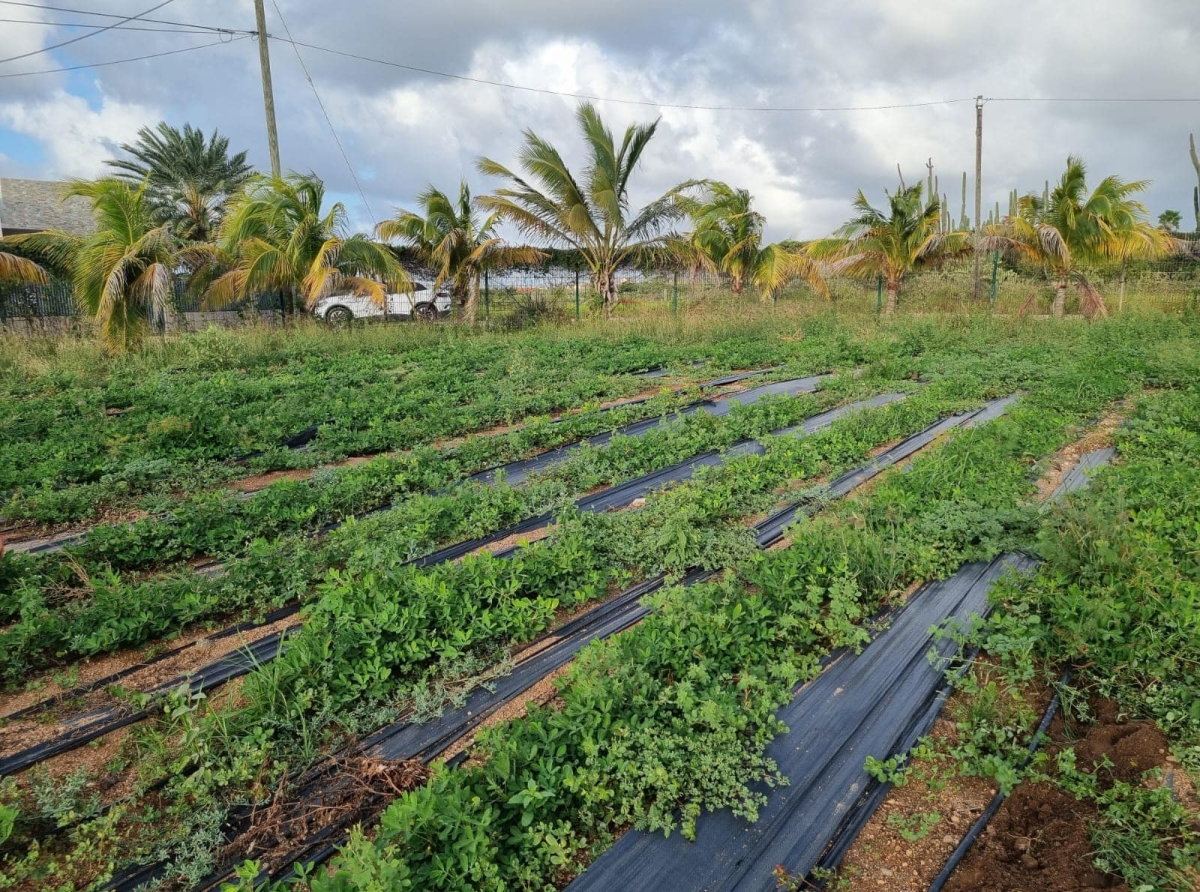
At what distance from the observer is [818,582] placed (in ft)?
11.3

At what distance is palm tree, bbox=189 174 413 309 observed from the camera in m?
14.1

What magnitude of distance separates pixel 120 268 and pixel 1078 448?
47.4ft

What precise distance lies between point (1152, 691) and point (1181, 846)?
2.64 feet

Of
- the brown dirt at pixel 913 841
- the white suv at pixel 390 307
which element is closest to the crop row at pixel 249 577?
the brown dirt at pixel 913 841

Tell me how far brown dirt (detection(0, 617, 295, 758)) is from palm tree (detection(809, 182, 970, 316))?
16681 mm

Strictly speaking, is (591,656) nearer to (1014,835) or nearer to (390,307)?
(1014,835)

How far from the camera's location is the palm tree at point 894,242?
15891 mm

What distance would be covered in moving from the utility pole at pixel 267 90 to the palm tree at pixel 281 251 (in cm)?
114

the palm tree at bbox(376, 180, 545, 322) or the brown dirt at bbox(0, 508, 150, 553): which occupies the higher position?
the palm tree at bbox(376, 180, 545, 322)

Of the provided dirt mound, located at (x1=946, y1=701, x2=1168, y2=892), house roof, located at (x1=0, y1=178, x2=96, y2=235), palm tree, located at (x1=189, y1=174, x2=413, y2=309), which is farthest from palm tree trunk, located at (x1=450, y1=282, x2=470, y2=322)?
dirt mound, located at (x1=946, y1=701, x2=1168, y2=892)

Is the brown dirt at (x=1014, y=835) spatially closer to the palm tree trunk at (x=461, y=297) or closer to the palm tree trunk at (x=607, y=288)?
the palm tree trunk at (x=607, y=288)

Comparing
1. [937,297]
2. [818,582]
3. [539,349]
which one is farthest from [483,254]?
[818,582]

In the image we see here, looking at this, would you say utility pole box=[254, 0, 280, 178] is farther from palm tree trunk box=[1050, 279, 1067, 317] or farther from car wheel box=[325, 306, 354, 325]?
palm tree trunk box=[1050, 279, 1067, 317]

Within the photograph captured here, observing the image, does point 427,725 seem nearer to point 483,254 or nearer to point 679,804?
point 679,804
